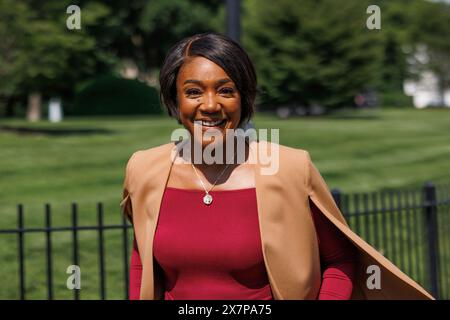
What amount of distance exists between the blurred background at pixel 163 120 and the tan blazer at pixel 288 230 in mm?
367

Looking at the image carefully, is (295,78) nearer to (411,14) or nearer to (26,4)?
(26,4)

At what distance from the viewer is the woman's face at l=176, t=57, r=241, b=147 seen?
252cm

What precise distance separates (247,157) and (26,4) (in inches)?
862

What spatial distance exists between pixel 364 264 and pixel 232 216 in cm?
48

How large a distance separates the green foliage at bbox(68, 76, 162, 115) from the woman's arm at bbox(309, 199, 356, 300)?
4474 centimetres

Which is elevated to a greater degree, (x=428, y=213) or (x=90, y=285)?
(x=428, y=213)

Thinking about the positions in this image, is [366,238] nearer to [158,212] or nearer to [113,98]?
[158,212]

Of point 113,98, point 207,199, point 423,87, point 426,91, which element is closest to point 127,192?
point 207,199

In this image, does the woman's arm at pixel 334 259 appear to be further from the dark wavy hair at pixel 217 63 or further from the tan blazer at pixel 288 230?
the dark wavy hair at pixel 217 63

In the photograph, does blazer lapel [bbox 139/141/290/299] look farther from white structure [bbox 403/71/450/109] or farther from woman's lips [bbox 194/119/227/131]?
white structure [bbox 403/71/450/109]

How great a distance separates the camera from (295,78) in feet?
151

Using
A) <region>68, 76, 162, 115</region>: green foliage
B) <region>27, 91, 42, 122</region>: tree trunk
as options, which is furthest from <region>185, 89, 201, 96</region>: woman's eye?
<region>68, 76, 162, 115</region>: green foliage

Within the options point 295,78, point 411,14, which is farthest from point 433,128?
point 411,14
